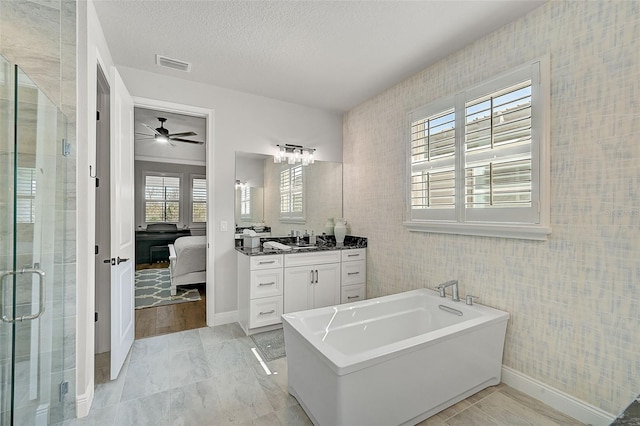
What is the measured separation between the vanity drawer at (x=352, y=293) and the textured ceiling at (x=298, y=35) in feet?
7.79

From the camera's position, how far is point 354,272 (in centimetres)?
344

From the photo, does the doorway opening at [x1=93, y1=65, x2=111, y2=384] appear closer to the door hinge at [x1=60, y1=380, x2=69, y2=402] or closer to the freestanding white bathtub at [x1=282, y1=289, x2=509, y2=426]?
the door hinge at [x1=60, y1=380, x2=69, y2=402]

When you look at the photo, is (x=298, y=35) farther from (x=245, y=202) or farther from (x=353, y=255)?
(x=353, y=255)

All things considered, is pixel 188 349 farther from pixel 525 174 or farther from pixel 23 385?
pixel 525 174

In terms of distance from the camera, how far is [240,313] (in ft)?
10.2

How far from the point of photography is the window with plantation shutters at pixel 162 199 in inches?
275

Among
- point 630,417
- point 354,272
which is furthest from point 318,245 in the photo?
point 630,417

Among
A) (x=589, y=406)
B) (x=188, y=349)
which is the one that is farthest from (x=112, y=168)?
(x=589, y=406)

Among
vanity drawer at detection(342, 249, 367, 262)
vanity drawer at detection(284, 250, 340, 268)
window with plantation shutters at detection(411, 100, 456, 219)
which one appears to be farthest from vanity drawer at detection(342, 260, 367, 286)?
window with plantation shutters at detection(411, 100, 456, 219)

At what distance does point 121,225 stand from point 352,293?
8.19ft

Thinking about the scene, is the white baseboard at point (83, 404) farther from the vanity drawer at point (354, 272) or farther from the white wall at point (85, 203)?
the vanity drawer at point (354, 272)

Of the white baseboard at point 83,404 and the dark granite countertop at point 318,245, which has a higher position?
the dark granite countertop at point 318,245

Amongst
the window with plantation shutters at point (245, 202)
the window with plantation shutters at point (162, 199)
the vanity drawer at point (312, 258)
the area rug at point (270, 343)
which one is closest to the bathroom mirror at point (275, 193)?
the window with plantation shutters at point (245, 202)

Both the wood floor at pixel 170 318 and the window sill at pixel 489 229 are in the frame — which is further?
the wood floor at pixel 170 318
